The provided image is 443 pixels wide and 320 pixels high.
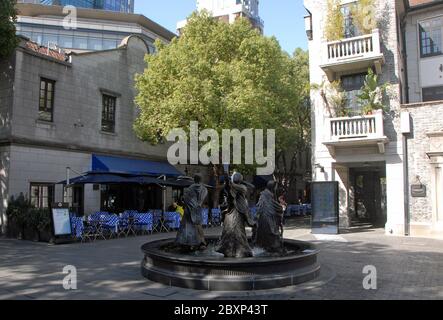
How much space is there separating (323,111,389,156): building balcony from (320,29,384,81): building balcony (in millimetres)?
2552

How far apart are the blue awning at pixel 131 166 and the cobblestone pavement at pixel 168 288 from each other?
267 inches

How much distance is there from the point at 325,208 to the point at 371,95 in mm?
5521

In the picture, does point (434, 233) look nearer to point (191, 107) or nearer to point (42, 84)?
point (191, 107)

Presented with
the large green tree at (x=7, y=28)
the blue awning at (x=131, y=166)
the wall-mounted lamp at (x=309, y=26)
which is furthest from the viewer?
the blue awning at (x=131, y=166)

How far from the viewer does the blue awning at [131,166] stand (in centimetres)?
2173

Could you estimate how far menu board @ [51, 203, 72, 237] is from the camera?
49.8 ft

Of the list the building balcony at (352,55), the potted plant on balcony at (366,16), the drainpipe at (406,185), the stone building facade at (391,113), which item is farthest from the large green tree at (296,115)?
the drainpipe at (406,185)

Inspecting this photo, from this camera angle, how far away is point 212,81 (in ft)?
63.7

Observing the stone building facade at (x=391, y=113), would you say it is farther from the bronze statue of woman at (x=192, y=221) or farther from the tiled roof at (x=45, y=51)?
the tiled roof at (x=45, y=51)

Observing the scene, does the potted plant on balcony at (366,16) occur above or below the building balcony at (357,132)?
above

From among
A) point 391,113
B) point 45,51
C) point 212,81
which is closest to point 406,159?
point 391,113

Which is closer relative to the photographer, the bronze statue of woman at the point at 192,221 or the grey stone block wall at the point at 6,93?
the bronze statue of woman at the point at 192,221

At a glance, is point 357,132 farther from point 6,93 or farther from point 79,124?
point 6,93
